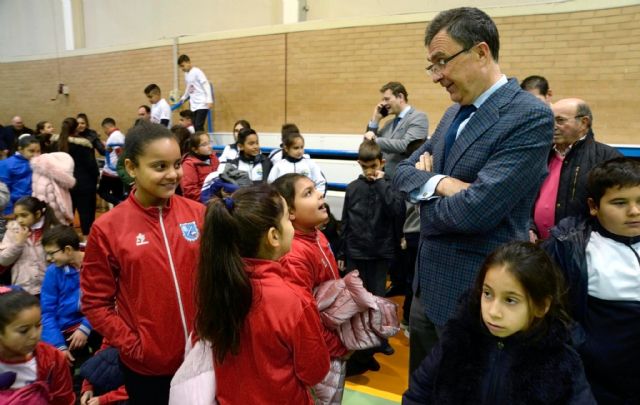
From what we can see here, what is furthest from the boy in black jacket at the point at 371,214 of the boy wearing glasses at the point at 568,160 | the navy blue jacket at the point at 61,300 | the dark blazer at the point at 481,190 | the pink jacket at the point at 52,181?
the pink jacket at the point at 52,181

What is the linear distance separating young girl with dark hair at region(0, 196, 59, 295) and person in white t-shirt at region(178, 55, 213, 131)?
16.5ft

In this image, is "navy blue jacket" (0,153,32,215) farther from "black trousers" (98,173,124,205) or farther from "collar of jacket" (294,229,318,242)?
"collar of jacket" (294,229,318,242)

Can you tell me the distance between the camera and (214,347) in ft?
4.35

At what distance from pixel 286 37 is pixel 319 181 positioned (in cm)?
419

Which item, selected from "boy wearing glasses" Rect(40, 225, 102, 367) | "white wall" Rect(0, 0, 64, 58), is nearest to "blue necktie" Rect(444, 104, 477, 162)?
"boy wearing glasses" Rect(40, 225, 102, 367)

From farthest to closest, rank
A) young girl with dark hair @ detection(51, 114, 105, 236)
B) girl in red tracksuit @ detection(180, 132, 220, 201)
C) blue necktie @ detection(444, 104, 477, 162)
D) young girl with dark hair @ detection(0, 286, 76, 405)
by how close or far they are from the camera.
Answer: young girl with dark hair @ detection(51, 114, 105, 236)
girl in red tracksuit @ detection(180, 132, 220, 201)
young girl with dark hair @ detection(0, 286, 76, 405)
blue necktie @ detection(444, 104, 477, 162)

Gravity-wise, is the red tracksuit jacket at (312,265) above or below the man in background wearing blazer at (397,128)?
below

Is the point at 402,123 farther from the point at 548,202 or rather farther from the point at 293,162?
the point at 548,202

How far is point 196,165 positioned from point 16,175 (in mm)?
2160

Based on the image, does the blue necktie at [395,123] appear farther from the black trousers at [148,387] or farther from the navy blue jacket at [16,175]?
the navy blue jacket at [16,175]

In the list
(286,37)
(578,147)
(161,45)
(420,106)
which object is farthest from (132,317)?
(161,45)

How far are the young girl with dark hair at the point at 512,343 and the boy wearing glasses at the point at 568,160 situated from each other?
1.51 meters

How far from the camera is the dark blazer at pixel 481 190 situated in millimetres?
1490

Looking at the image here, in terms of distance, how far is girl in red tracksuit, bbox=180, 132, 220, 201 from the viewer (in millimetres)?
4320
